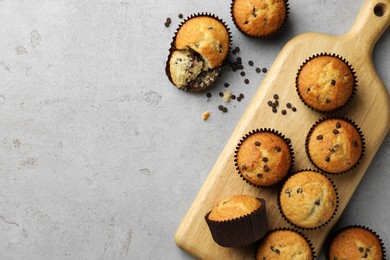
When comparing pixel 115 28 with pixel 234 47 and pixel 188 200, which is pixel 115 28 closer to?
pixel 234 47

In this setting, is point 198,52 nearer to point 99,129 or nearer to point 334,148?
point 99,129

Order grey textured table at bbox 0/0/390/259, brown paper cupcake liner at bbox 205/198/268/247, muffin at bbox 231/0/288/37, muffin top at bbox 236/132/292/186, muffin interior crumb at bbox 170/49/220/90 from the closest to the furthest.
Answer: brown paper cupcake liner at bbox 205/198/268/247 → muffin top at bbox 236/132/292/186 → muffin at bbox 231/0/288/37 → muffin interior crumb at bbox 170/49/220/90 → grey textured table at bbox 0/0/390/259

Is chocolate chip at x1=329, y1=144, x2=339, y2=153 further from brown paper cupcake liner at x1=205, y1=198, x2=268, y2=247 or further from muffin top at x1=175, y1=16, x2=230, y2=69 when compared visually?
muffin top at x1=175, y1=16, x2=230, y2=69

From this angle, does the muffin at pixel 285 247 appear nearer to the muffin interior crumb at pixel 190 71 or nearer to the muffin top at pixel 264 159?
the muffin top at pixel 264 159

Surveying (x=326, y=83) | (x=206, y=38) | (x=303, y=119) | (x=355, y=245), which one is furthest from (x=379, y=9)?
(x=355, y=245)

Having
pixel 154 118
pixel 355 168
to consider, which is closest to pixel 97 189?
pixel 154 118

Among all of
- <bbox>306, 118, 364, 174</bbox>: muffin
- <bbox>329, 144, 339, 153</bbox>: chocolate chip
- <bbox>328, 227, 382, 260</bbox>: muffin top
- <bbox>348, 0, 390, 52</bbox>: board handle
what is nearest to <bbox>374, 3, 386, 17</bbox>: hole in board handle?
<bbox>348, 0, 390, 52</bbox>: board handle
